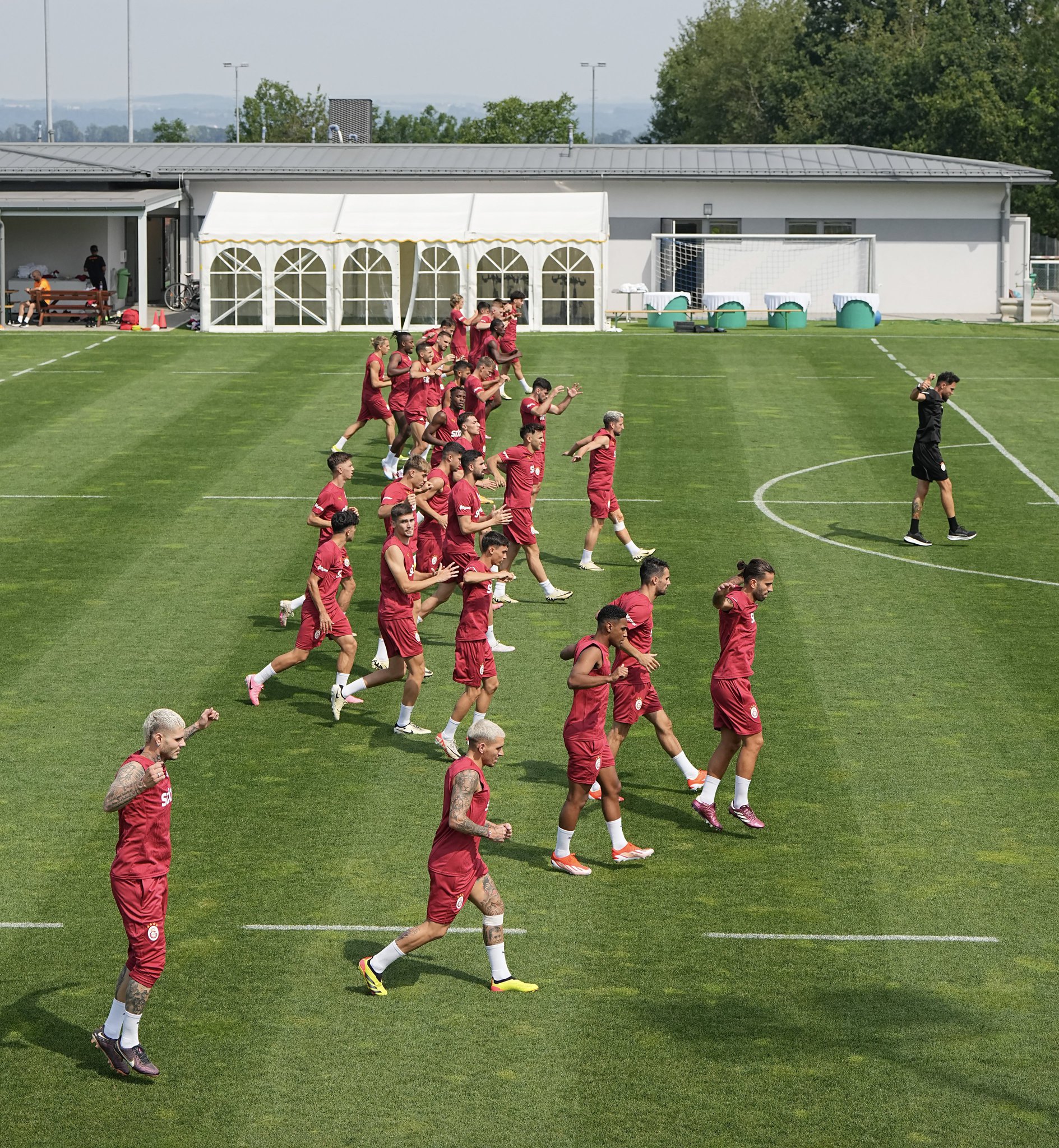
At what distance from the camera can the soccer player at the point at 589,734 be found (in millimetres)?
12680

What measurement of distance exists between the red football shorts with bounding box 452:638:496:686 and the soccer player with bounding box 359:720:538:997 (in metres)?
4.28

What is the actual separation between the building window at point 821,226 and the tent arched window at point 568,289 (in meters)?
13.6

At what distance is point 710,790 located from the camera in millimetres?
13852

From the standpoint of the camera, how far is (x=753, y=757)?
1388cm

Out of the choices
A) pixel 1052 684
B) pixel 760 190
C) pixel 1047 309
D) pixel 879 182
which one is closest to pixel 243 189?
pixel 760 190

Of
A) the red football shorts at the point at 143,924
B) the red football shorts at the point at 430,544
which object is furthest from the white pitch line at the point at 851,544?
the red football shorts at the point at 143,924

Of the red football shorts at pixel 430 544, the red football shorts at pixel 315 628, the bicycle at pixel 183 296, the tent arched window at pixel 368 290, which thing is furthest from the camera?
the bicycle at pixel 183 296

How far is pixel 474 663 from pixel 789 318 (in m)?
33.8

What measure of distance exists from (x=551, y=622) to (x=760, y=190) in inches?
1572

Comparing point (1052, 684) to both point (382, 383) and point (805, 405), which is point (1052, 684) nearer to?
point (382, 383)

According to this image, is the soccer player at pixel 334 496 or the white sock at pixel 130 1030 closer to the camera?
the white sock at pixel 130 1030

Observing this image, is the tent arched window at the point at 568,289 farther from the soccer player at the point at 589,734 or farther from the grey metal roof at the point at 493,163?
the soccer player at the point at 589,734

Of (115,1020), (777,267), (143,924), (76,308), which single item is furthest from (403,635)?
(777,267)

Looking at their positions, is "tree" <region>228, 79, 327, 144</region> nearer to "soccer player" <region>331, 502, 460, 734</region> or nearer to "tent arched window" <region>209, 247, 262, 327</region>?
"tent arched window" <region>209, 247, 262, 327</region>
